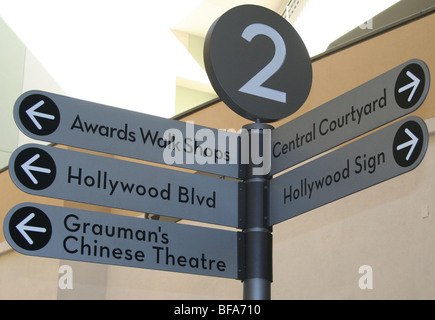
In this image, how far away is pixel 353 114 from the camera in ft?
8.87

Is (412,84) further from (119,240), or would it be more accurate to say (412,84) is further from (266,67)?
(119,240)

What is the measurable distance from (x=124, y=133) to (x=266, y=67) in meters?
0.56

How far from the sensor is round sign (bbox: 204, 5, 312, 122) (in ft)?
9.10

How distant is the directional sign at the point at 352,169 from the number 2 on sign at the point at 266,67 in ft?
0.94

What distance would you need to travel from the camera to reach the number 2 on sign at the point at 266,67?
2.79 metres

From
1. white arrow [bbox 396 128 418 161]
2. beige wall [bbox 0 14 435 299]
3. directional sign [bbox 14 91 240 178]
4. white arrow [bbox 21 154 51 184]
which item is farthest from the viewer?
Answer: beige wall [bbox 0 14 435 299]

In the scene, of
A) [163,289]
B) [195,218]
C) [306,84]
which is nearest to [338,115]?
[306,84]

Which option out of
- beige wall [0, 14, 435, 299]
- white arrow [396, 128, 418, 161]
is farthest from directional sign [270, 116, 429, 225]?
beige wall [0, 14, 435, 299]

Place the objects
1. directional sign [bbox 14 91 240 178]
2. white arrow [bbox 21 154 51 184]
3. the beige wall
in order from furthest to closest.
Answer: the beige wall < directional sign [bbox 14 91 240 178] < white arrow [bbox 21 154 51 184]

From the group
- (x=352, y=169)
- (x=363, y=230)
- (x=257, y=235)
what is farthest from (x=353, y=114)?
(x=363, y=230)

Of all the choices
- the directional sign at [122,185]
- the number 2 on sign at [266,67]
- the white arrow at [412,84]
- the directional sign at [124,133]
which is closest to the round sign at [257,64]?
the number 2 on sign at [266,67]

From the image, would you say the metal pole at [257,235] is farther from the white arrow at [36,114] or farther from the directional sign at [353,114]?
the white arrow at [36,114]

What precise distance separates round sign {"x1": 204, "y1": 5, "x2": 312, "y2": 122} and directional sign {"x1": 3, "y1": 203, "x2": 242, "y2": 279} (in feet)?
1.55

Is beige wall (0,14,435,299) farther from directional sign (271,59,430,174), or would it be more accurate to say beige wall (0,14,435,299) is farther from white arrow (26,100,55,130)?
white arrow (26,100,55,130)
